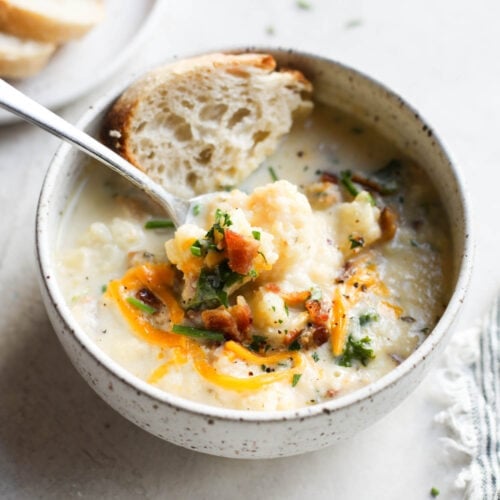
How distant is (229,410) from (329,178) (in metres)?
0.91

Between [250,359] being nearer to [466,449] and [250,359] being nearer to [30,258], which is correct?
[466,449]

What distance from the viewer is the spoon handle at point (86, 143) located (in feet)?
7.34

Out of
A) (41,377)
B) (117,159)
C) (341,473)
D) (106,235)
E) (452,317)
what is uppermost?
(452,317)

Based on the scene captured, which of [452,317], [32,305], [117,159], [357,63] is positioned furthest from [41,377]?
[357,63]

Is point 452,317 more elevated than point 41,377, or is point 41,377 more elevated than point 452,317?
point 452,317

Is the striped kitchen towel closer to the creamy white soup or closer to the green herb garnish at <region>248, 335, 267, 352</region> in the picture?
the creamy white soup

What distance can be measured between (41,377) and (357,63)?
5.49 ft

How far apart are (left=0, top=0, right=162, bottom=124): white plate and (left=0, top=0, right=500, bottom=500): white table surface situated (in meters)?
0.08

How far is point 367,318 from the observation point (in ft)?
7.23

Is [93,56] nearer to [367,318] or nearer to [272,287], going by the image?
[272,287]

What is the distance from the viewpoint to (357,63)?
3230 mm

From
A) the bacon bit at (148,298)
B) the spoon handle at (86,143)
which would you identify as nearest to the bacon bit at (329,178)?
the spoon handle at (86,143)

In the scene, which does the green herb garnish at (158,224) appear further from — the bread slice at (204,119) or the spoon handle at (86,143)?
the bread slice at (204,119)

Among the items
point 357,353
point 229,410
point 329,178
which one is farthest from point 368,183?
point 229,410
